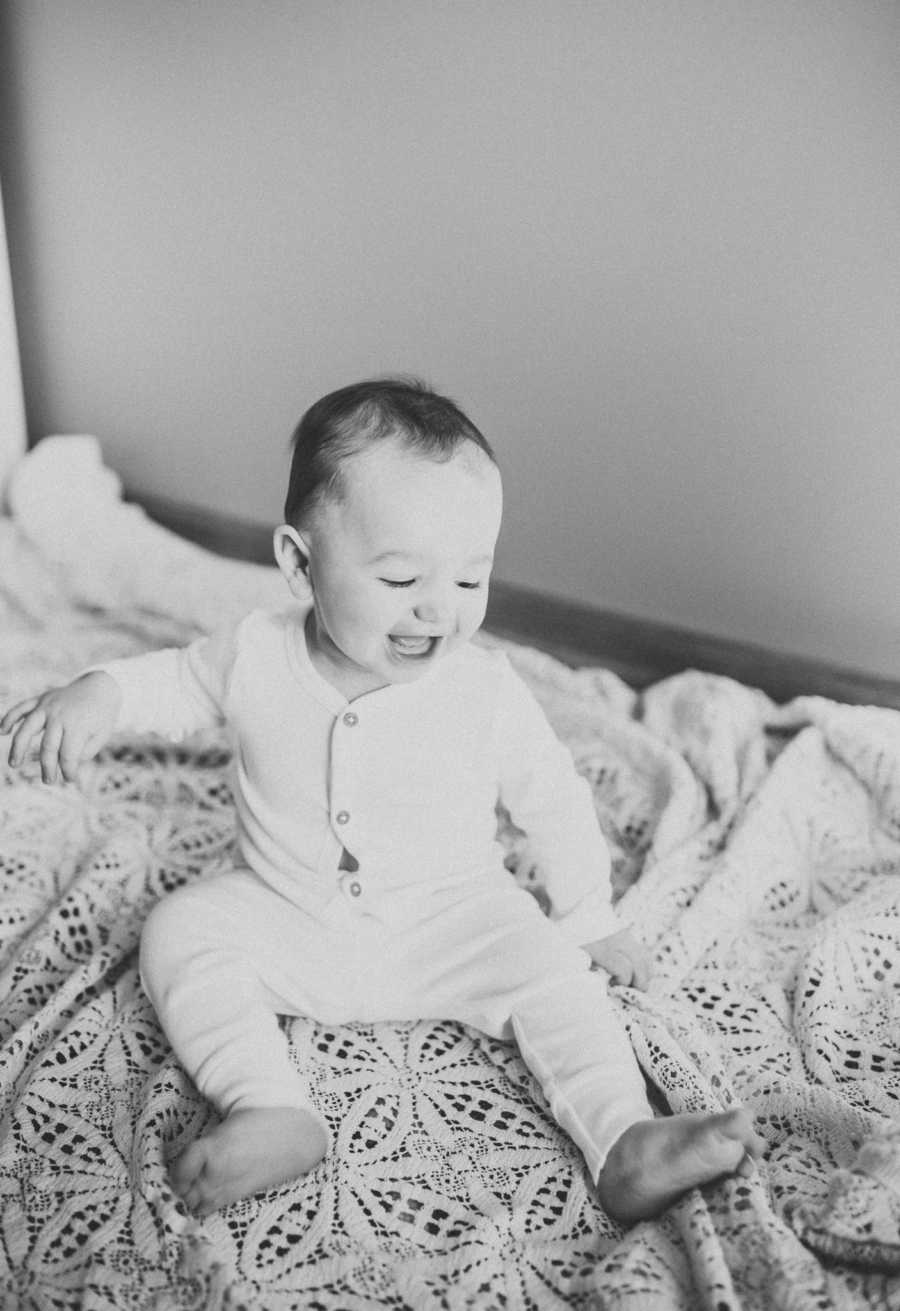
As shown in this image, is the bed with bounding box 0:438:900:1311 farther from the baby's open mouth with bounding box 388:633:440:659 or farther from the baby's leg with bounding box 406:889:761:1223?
the baby's open mouth with bounding box 388:633:440:659

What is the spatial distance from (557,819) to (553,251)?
0.84 metres

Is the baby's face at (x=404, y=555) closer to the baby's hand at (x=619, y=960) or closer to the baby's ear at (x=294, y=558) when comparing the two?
the baby's ear at (x=294, y=558)

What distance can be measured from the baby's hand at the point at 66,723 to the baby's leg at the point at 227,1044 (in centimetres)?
15

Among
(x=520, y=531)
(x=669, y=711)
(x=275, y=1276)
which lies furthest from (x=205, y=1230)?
(x=520, y=531)

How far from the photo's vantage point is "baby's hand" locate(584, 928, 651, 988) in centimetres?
101

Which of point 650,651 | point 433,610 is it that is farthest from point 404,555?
point 650,651

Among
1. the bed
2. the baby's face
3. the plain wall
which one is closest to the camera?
the bed

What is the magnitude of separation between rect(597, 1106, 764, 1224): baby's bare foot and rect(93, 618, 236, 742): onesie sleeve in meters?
0.49

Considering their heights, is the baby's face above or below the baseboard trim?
above

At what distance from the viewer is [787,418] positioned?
1.40 metres

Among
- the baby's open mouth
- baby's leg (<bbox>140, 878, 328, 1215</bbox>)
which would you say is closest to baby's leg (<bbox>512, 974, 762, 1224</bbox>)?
baby's leg (<bbox>140, 878, 328, 1215</bbox>)

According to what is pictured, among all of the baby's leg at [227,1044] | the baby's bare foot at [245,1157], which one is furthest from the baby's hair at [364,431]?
the baby's bare foot at [245,1157]

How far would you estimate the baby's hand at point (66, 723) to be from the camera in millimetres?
924

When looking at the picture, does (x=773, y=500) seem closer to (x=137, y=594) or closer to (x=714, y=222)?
(x=714, y=222)
